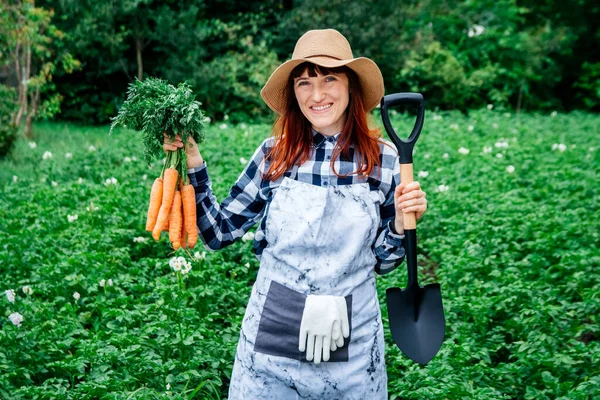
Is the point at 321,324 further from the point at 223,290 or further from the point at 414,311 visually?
the point at 223,290

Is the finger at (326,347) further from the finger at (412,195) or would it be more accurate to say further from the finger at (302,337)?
the finger at (412,195)

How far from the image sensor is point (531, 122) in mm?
12055

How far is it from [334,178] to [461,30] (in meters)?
16.4

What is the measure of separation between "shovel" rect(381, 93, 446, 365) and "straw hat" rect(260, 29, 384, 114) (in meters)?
0.10

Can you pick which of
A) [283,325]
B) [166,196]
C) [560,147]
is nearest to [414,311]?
[283,325]

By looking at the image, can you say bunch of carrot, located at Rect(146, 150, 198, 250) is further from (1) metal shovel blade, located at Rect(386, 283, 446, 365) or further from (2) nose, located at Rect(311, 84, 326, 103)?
(1) metal shovel blade, located at Rect(386, 283, 446, 365)

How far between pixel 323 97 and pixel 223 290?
80.8 inches

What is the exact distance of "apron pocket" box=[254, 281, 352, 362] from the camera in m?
1.90

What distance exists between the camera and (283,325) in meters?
1.91

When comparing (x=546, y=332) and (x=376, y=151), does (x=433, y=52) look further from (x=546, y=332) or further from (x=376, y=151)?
(x=376, y=151)

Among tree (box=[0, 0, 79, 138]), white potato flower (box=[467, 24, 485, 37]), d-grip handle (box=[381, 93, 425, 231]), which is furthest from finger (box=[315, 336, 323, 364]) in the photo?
white potato flower (box=[467, 24, 485, 37])

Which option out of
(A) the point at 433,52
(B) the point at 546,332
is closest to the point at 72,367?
(B) the point at 546,332

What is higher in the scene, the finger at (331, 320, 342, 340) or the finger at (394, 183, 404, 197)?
the finger at (394, 183, 404, 197)

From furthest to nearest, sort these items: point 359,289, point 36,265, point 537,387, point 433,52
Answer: point 433,52 < point 36,265 < point 537,387 < point 359,289
